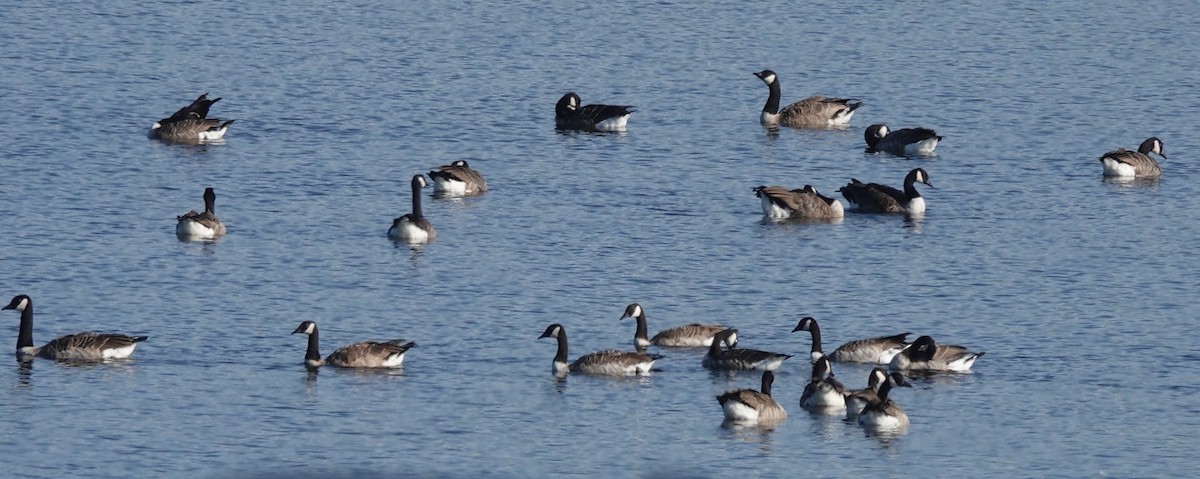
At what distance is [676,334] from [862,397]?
4.42 m

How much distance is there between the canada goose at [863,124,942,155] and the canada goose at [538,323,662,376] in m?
20.1

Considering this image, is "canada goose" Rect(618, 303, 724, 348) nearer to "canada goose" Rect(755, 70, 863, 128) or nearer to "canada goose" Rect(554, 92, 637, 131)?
"canada goose" Rect(554, 92, 637, 131)

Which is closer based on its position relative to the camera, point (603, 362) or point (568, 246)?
point (603, 362)

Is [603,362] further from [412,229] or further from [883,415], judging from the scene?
[412,229]

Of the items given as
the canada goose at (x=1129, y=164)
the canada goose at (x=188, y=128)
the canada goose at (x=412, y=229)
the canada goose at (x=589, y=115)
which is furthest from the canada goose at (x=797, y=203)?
the canada goose at (x=188, y=128)

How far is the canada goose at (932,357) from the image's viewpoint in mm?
30766

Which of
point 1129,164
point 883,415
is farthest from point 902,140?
point 883,415

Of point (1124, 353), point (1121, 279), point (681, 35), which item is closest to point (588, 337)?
point (1124, 353)

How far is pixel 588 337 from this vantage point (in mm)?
32750

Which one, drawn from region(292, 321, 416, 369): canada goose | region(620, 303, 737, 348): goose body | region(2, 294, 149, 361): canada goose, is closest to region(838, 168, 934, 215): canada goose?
region(620, 303, 737, 348): goose body

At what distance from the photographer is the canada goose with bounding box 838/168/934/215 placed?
43.0 m

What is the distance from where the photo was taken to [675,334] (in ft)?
106

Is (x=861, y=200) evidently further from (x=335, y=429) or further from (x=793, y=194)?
(x=335, y=429)

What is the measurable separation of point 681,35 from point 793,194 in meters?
27.3
